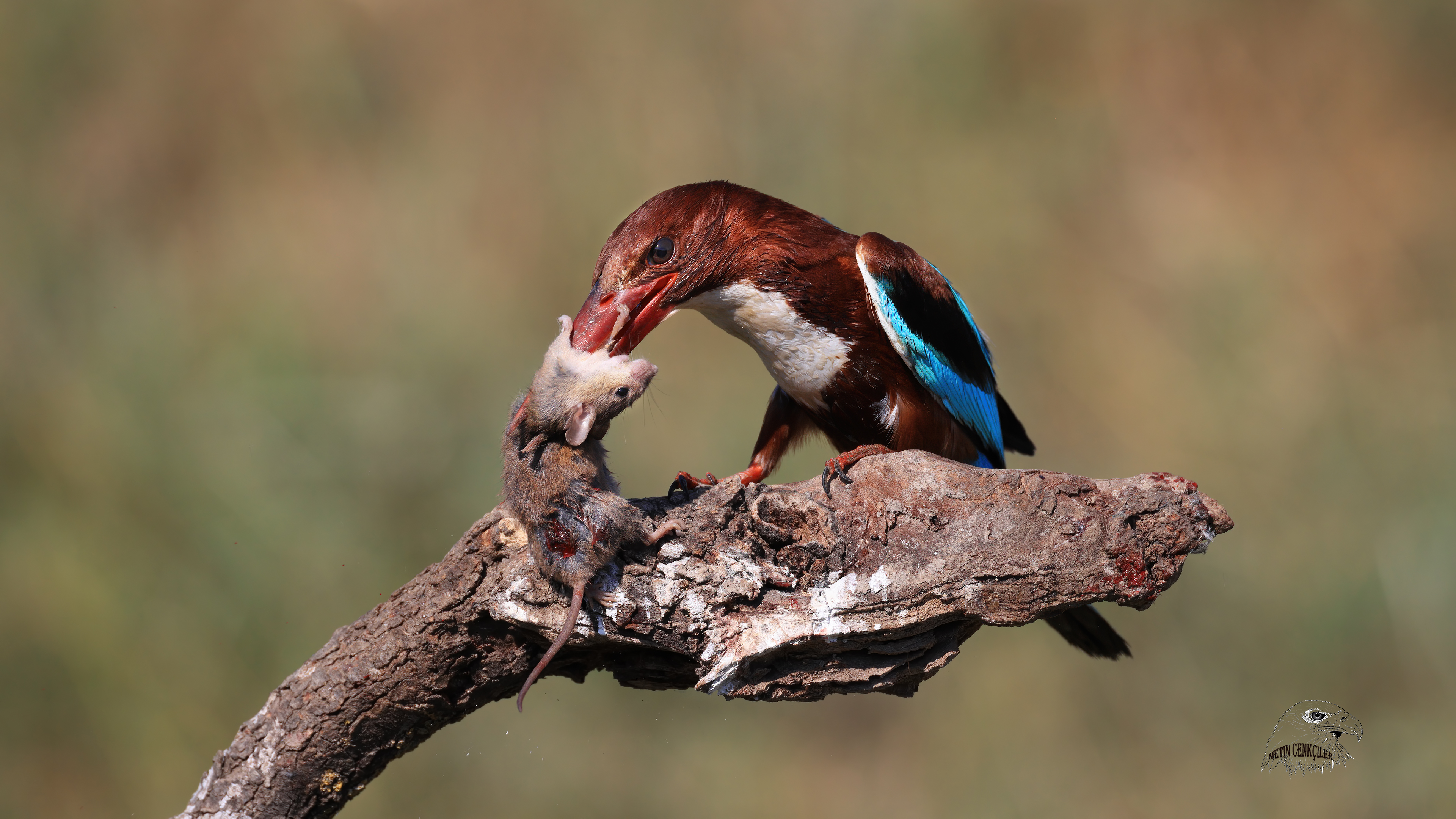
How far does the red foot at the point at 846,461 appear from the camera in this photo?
182 cm

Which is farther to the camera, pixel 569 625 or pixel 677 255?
pixel 677 255

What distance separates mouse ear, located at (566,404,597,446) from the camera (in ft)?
5.10

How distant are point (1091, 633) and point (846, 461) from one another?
2.99ft

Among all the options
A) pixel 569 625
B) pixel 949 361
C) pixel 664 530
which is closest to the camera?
pixel 569 625

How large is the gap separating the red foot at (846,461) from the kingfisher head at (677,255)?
441mm

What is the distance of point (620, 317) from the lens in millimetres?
1801

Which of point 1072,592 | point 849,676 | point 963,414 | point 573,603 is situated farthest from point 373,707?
point 963,414

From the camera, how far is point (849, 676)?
1713mm

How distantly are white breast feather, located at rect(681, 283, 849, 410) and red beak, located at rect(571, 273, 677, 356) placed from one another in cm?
10

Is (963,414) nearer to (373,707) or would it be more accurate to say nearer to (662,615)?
(662,615)

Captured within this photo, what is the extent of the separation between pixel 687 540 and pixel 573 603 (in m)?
0.26

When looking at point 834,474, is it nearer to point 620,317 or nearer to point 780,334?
point 780,334

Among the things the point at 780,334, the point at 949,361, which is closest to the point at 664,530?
the point at 780,334

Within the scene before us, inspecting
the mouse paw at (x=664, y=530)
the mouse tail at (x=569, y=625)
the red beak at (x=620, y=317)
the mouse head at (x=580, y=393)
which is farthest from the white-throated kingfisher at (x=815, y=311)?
the mouse tail at (x=569, y=625)
